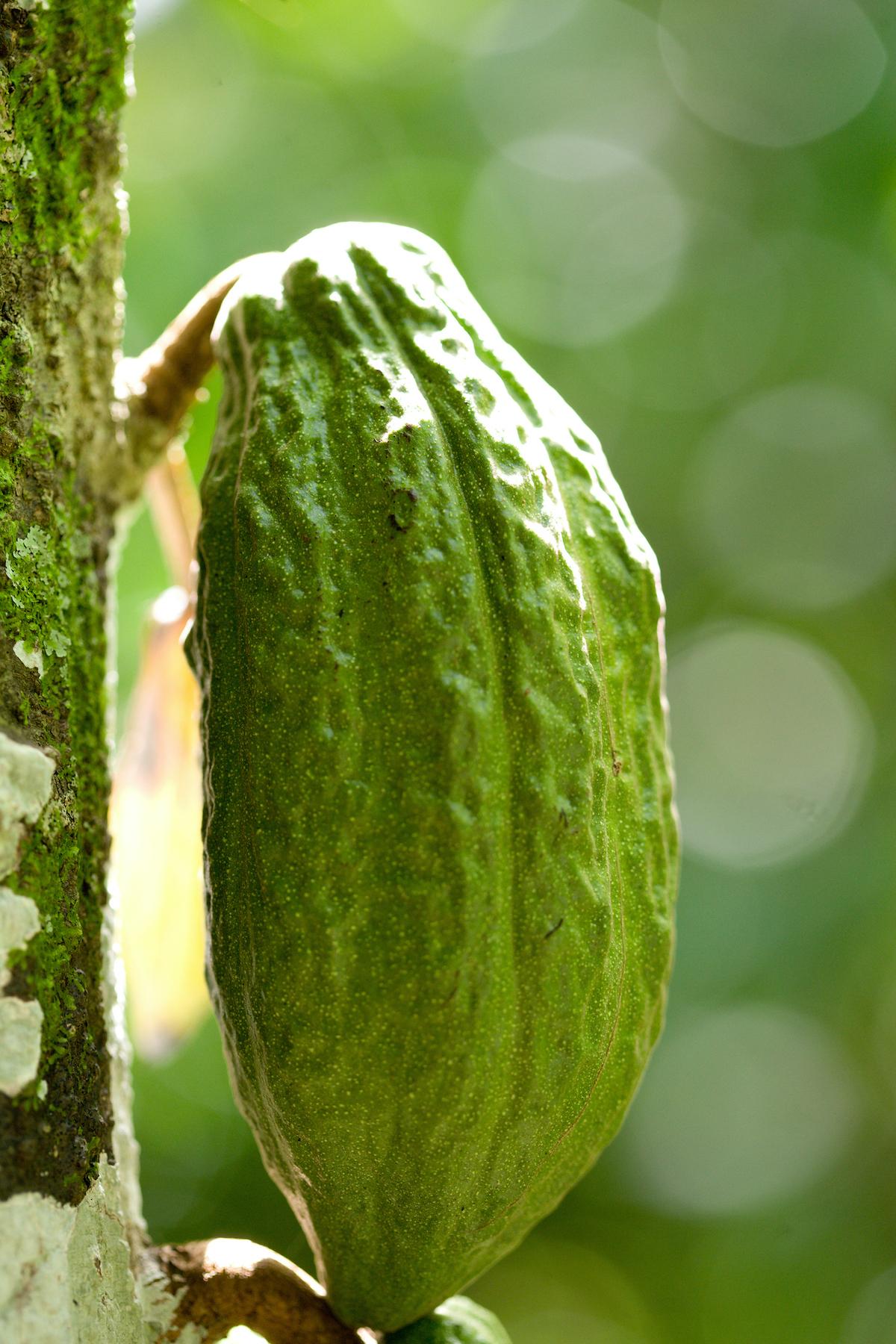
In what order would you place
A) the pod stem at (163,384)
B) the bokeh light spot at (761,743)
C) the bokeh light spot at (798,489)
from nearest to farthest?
1. the pod stem at (163,384)
2. the bokeh light spot at (761,743)
3. the bokeh light spot at (798,489)

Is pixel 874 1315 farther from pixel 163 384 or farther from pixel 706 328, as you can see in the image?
pixel 163 384

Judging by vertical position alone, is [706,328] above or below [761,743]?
above

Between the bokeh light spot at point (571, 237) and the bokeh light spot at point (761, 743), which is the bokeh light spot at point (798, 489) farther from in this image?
the bokeh light spot at point (571, 237)

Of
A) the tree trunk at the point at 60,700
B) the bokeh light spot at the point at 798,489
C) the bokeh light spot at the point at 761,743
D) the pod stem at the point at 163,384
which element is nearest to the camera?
the tree trunk at the point at 60,700

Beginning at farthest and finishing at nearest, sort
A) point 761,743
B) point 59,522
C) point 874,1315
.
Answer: point 761,743
point 874,1315
point 59,522

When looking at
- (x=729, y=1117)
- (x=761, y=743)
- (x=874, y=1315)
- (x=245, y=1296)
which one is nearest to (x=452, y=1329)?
(x=245, y=1296)

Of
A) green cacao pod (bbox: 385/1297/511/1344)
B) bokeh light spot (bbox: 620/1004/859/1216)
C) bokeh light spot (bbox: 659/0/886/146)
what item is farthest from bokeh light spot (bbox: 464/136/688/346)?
green cacao pod (bbox: 385/1297/511/1344)

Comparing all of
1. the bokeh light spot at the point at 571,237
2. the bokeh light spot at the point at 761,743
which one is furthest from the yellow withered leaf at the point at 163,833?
the bokeh light spot at the point at 571,237
